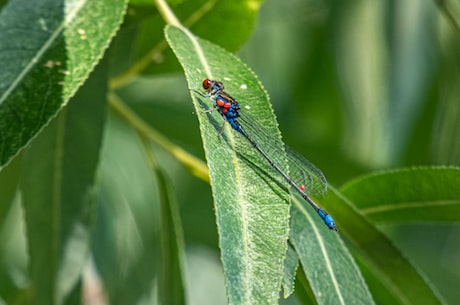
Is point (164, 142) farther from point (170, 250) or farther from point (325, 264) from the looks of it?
point (325, 264)

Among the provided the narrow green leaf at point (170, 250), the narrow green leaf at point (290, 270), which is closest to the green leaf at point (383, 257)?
the narrow green leaf at point (290, 270)

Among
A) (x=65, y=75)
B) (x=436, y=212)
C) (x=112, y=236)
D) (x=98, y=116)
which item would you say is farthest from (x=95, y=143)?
(x=112, y=236)

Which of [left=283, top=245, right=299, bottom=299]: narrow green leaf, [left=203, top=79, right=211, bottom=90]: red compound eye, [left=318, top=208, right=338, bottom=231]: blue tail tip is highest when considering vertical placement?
[left=203, top=79, right=211, bottom=90]: red compound eye

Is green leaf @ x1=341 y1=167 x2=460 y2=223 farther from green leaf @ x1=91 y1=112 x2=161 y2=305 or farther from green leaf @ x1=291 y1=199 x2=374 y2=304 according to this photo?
green leaf @ x1=91 y1=112 x2=161 y2=305

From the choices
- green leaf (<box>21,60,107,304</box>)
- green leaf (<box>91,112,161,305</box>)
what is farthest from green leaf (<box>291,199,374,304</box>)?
green leaf (<box>91,112,161,305</box>)

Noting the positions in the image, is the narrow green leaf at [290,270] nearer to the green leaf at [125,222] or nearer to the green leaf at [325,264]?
the green leaf at [325,264]

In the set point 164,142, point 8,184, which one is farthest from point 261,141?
point 8,184
